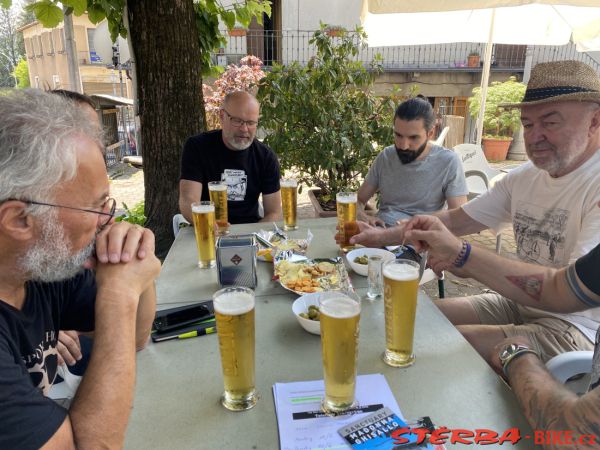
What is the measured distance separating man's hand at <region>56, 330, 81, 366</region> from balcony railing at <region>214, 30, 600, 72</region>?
36.9ft

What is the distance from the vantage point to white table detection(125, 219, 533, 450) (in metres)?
1.05

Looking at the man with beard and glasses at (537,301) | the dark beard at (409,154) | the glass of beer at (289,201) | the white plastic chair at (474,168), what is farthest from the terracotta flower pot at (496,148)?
the man with beard and glasses at (537,301)

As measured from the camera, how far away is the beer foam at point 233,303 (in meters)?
1.10

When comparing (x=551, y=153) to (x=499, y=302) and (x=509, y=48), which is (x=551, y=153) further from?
(x=509, y=48)

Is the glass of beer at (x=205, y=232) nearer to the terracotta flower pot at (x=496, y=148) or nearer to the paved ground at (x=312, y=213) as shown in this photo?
the paved ground at (x=312, y=213)

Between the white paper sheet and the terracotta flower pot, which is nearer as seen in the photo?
the white paper sheet

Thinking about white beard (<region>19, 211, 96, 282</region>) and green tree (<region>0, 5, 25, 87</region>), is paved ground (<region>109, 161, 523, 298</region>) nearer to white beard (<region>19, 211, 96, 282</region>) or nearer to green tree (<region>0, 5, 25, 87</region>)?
white beard (<region>19, 211, 96, 282</region>)

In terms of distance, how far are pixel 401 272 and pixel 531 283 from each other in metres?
0.78

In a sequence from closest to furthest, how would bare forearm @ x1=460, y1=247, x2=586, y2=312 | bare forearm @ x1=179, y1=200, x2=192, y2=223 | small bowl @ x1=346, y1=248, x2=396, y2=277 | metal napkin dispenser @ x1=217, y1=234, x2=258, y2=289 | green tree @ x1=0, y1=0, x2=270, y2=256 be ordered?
bare forearm @ x1=460, y1=247, x2=586, y2=312 < metal napkin dispenser @ x1=217, y1=234, x2=258, y2=289 < small bowl @ x1=346, y1=248, x2=396, y2=277 < bare forearm @ x1=179, y1=200, x2=192, y2=223 < green tree @ x1=0, y1=0, x2=270, y2=256

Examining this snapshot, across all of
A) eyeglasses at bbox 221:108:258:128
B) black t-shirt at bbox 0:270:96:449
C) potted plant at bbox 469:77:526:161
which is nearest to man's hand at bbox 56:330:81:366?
black t-shirt at bbox 0:270:96:449

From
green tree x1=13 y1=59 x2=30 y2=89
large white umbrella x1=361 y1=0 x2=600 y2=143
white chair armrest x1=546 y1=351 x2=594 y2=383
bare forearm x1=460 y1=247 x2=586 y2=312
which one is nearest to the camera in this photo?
white chair armrest x1=546 y1=351 x2=594 y2=383

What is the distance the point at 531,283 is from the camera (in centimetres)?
173

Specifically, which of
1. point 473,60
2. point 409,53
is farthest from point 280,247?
point 473,60

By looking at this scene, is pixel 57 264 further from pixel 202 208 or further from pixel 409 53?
pixel 409 53
